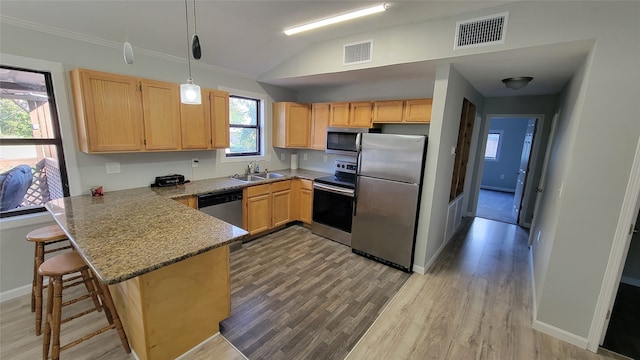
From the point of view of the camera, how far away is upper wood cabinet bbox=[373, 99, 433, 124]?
11.4ft

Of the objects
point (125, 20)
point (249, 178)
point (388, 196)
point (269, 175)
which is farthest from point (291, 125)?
point (125, 20)

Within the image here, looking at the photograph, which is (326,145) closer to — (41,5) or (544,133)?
(41,5)

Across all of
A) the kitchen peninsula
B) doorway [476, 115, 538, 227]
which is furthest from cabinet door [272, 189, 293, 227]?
doorway [476, 115, 538, 227]

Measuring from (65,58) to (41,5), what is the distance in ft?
1.58

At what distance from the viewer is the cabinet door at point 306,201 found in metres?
4.23

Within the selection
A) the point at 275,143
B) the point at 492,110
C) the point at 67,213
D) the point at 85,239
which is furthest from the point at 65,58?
the point at 492,110

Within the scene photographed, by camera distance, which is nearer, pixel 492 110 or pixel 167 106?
pixel 167 106

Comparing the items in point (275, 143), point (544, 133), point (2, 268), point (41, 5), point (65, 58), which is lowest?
point (2, 268)

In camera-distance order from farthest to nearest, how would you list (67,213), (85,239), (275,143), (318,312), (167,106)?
(275,143), (167,106), (318,312), (67,213), (85,239)

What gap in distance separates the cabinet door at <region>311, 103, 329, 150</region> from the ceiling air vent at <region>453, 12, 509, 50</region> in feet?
7.66

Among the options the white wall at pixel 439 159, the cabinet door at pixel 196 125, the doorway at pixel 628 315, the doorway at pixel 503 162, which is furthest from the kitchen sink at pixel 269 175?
the doorway at pixel 503 162

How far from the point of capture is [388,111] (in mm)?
3775

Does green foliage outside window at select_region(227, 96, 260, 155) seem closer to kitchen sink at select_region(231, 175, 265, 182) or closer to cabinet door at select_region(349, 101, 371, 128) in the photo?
kitchen sink at select_region(231, 175, 265, 182)

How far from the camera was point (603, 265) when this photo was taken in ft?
6.51
